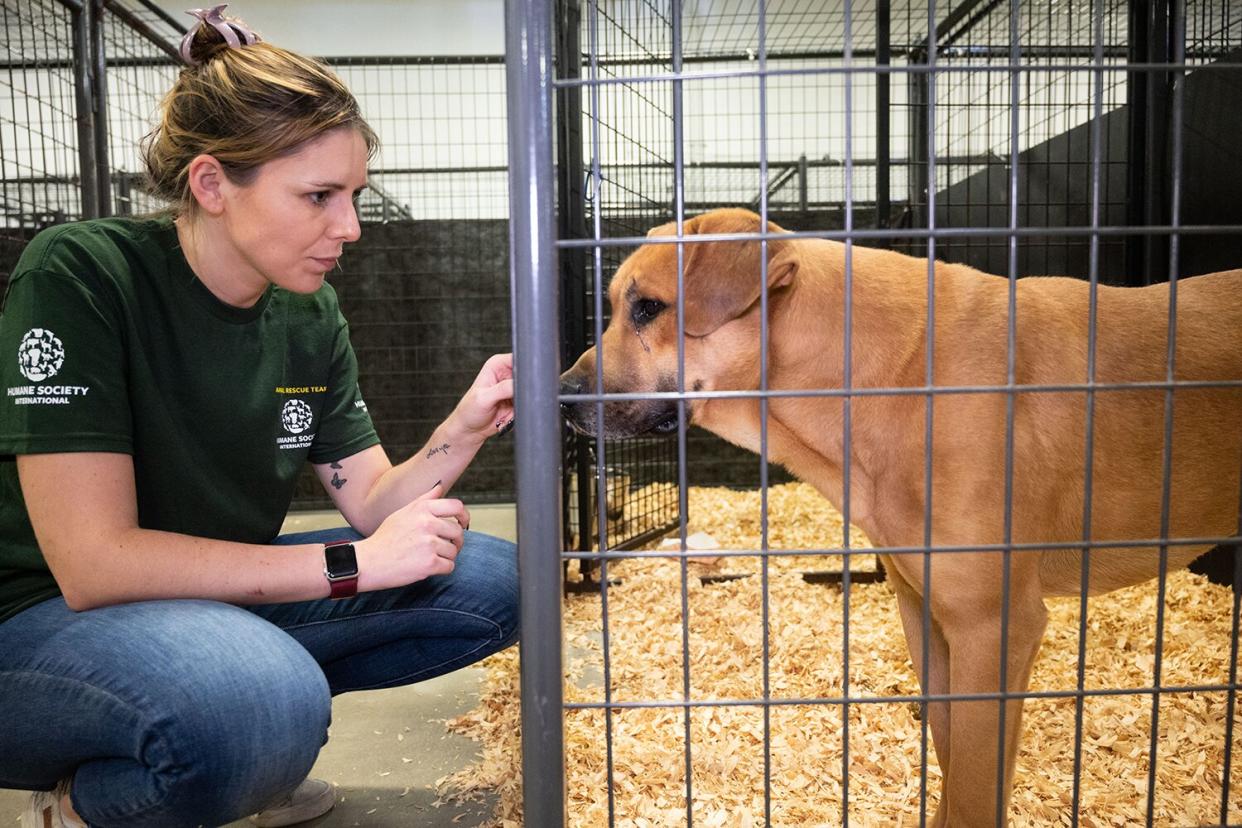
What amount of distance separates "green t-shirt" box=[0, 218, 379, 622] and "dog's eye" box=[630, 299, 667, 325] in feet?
2.47

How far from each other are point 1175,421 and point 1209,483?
18 cm

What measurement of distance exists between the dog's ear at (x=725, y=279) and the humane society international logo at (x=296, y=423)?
916 mm

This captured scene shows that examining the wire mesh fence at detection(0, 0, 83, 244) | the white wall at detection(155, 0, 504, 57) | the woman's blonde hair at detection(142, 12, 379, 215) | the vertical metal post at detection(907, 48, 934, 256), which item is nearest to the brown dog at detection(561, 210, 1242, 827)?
the woman's blonde hair at detection(142, 12, 379, 215)

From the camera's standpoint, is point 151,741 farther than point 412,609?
No

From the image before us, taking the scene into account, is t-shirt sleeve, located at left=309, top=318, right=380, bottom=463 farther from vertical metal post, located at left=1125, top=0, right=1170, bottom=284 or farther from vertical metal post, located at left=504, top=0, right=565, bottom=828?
vertical metal post, located at left=1125, top=0, right=1170, bottom=284

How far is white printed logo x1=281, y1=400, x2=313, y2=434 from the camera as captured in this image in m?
1.96

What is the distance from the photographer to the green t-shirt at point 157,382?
1.46 m

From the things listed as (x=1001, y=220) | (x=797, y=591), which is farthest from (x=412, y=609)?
(x=1001, y=220)

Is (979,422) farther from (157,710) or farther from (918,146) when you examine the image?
(918,146)

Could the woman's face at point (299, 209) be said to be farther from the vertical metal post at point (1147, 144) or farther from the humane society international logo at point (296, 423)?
the vertical metal post at point (1147, 144)

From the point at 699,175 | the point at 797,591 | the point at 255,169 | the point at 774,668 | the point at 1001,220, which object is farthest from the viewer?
the point at 699,175

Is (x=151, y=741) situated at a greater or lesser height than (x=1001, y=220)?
lesser

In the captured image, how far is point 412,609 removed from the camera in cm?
203

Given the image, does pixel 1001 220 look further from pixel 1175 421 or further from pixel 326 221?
pixel 326 221
